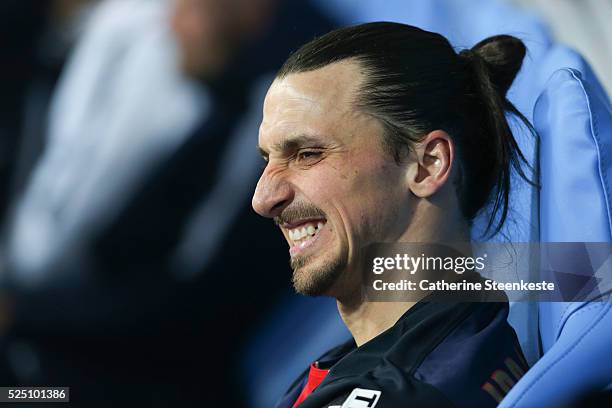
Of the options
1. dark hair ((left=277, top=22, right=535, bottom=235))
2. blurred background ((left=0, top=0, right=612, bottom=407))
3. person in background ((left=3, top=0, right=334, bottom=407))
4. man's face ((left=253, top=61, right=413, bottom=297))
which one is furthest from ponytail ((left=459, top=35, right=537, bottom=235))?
person in background ((left=3, top=0, right=334, bottom=407))

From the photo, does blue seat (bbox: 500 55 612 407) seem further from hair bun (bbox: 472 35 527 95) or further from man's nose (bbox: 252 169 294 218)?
man's nose (bbox: 252 169 294 218)

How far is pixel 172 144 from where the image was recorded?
4.93 feet

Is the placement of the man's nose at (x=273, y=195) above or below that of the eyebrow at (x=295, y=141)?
below

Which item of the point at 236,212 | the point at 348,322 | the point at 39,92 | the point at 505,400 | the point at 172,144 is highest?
the point at 39,92

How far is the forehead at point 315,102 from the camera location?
109 centimetres

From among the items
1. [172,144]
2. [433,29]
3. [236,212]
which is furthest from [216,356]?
[433,29]

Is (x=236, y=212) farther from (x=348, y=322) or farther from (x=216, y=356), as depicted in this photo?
(x=348, y=322)

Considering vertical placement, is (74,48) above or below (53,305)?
above

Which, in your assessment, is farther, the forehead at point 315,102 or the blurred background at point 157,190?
the blurred background at point 157,190

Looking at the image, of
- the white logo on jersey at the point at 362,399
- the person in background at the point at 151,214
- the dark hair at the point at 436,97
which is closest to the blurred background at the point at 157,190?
the person in background at the point at 151,214

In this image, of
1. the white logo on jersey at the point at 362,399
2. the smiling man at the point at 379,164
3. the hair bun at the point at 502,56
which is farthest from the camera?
the hair bun at the point at 502,56

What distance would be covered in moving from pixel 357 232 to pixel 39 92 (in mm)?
760

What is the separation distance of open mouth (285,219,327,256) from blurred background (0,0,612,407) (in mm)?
337

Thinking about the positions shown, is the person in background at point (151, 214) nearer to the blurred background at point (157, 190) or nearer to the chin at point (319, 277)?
the blurred background at point (157, 190)
